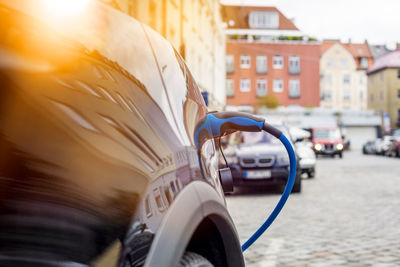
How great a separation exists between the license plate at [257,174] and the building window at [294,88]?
52.2m

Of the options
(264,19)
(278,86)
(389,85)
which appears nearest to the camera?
(278,86)

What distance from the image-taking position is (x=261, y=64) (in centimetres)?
6181

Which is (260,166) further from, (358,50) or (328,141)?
(358,50)

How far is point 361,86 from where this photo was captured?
85938mm

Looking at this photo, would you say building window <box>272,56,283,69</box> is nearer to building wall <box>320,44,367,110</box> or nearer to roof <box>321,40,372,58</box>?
building wall <box>320,44,367,110</box>

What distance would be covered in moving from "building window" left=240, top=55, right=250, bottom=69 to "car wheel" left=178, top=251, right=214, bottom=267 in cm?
5988

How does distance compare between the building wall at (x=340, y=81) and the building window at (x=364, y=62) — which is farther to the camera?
the building window at (x=364, y=62)

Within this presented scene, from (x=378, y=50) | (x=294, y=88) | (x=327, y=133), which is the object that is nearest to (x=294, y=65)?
(x=294, y=88)

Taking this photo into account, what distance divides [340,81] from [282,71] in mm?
24887

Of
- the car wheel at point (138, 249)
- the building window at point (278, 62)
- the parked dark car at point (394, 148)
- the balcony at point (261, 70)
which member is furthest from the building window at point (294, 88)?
the car wheel at point (138, 249)

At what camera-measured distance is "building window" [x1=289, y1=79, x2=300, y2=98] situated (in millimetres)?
63281

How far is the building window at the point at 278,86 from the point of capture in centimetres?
6303

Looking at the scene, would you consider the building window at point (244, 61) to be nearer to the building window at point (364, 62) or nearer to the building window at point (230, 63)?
the building window at point (230, 63)

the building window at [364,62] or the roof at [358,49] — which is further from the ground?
the roof at [358,49]
